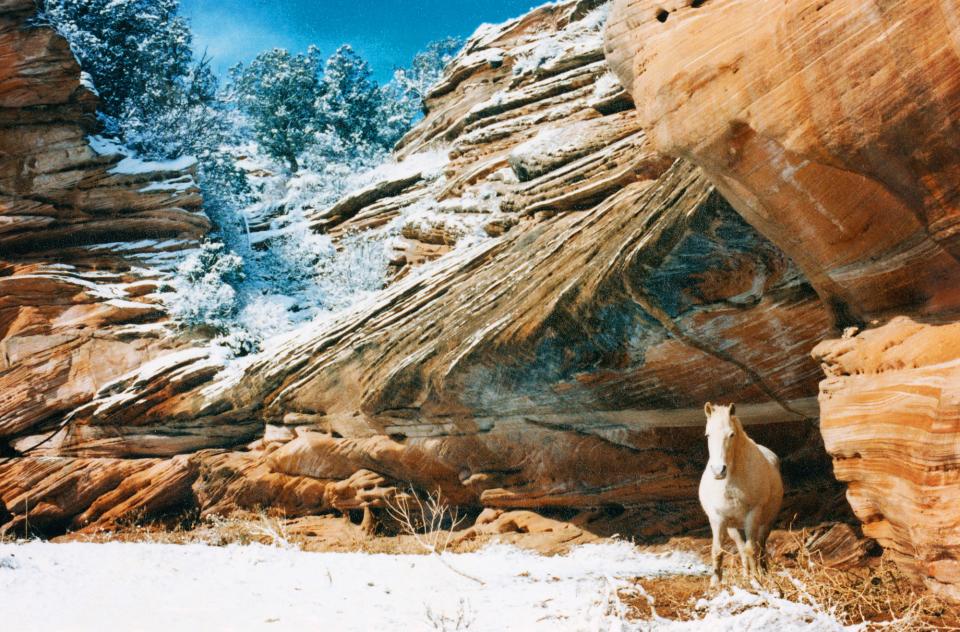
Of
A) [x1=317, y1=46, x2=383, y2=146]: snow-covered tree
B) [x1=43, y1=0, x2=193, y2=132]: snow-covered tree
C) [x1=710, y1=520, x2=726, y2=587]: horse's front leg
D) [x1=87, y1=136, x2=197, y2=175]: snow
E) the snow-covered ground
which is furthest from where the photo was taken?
[x1=317, y1=46, x2=383, y2=146]: snow-covered tree

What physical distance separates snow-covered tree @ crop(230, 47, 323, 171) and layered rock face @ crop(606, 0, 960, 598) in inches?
1361

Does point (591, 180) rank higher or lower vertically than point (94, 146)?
lower

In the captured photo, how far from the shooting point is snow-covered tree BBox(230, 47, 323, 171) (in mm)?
40469

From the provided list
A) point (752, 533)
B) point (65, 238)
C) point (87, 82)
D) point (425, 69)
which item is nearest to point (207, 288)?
point (65, 238)

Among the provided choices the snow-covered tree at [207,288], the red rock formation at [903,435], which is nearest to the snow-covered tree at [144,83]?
the snow-covered tree at [207,288]

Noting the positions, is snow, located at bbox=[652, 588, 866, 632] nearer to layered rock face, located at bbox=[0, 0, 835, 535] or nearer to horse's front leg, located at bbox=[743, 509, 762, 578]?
horse's front leg, located at bbox=[743, 509, 762, 578]

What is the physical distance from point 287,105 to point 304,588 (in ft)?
127

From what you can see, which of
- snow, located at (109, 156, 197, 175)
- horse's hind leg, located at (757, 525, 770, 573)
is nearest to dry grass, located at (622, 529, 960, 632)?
horse's hind leg, located at (757, 525, 770, 573)

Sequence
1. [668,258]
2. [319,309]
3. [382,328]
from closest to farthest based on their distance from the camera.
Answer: [668,258] < [382,328] < [319,309]

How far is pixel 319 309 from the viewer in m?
22.8

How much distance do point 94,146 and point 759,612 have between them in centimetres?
2578

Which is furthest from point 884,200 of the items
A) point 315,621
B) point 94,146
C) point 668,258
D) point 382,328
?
point 94,146

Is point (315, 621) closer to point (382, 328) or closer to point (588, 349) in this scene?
point (588, 349)

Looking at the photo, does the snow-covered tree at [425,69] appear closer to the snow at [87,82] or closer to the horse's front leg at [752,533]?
the snow at [87,82]
